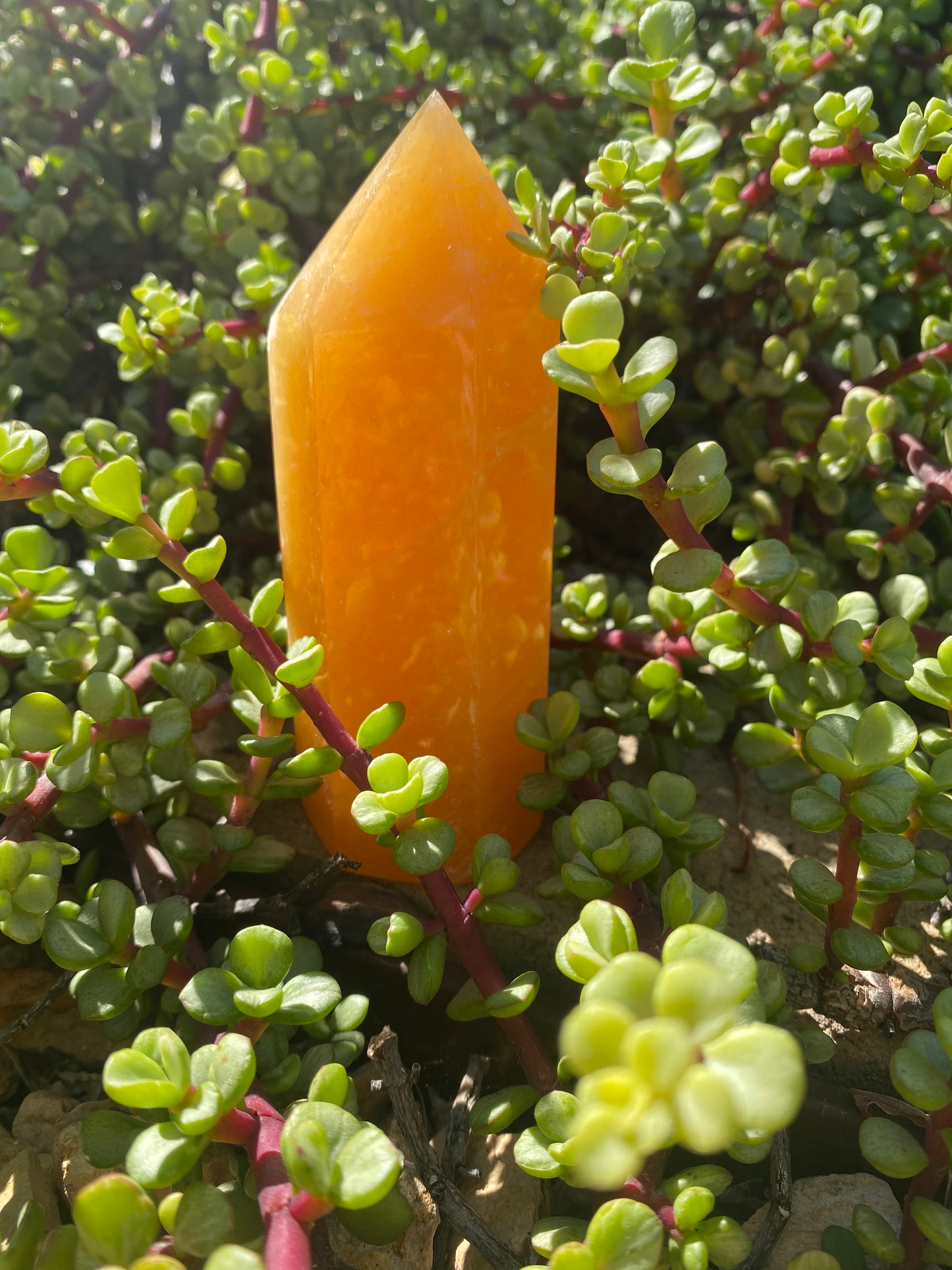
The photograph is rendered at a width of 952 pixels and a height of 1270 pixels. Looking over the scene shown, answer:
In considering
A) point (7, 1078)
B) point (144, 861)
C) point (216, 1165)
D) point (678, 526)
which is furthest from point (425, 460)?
point (7, 1078)

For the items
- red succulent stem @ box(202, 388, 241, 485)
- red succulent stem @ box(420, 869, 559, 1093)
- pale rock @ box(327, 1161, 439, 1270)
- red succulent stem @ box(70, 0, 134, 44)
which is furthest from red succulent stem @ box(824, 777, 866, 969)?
red succulent stem @ box(70, 0, 134, 44)

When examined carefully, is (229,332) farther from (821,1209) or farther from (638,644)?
(821,1209)

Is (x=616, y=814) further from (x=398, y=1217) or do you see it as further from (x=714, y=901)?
(x=398, y=1217)

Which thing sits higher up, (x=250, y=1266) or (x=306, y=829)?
(x=250, y=1266)

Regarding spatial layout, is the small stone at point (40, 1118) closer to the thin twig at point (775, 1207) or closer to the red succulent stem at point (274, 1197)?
the red succulent stem at point (274, 1197)

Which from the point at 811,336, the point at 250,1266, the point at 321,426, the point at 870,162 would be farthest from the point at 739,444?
the point at 250,1266

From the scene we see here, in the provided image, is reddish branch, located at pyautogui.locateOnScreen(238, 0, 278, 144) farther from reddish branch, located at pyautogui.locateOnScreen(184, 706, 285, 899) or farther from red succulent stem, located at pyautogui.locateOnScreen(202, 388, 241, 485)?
reddish branch, located at pyautogui.locateOnScreen(184, 706, 285, 899)
